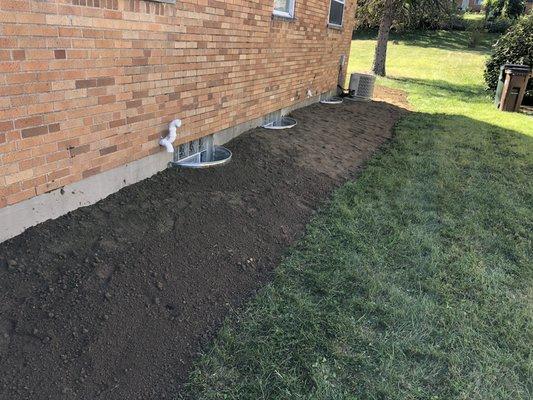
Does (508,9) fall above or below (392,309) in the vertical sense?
above

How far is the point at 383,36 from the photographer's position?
17.6m

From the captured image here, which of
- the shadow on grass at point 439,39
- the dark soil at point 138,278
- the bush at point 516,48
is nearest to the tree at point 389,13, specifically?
the bush at point 516,48

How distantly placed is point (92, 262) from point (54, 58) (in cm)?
137

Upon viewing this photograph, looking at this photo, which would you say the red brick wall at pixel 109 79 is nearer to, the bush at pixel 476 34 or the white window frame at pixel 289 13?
the white window frame at pixel 289 13

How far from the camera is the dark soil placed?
89.5 inches

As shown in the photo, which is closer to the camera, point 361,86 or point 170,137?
point 170,137

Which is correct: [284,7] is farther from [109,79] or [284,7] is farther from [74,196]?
[74,196]

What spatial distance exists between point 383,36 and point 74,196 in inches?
665

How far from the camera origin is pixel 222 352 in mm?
2590

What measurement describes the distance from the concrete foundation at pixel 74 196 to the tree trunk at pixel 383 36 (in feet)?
50.8

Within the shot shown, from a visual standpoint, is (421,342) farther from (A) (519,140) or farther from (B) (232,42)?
(A) (519,140)

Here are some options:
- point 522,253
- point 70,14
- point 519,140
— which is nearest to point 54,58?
point 70,14

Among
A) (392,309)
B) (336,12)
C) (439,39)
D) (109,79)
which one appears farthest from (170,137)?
(439,39)

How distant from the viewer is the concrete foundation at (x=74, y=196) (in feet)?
9.25
